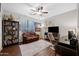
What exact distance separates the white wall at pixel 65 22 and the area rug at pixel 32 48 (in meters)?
0.40

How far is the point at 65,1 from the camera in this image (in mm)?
1858

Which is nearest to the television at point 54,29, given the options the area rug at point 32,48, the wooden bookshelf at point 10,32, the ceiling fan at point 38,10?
the area rug at point 32,48

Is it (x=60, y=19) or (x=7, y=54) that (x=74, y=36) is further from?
(x=7, y=54)

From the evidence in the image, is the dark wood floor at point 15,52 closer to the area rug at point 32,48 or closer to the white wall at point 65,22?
the area rug at point 32,48

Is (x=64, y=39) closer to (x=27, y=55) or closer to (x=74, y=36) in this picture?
(x=74, y=36)

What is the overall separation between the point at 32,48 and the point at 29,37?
0.22m

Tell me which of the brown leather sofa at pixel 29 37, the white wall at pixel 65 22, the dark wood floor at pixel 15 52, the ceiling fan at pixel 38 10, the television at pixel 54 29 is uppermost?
the ceiling fan at pixel 38 10

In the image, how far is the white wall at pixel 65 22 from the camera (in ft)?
5.96

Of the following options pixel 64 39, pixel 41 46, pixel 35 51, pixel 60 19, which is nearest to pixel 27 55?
pixel 35 51

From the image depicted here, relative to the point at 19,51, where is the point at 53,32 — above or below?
above

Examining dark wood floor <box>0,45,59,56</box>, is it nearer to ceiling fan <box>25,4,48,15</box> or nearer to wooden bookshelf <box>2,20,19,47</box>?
wooden bookshelf <box>2,20,19,47</box>

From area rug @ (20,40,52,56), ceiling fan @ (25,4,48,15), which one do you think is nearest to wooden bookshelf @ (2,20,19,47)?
area rug @ (20,40,52,56)

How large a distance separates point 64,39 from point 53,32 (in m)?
0.25

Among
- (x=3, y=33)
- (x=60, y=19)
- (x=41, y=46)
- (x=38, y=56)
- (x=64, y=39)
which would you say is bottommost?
(x=38, y=56)
